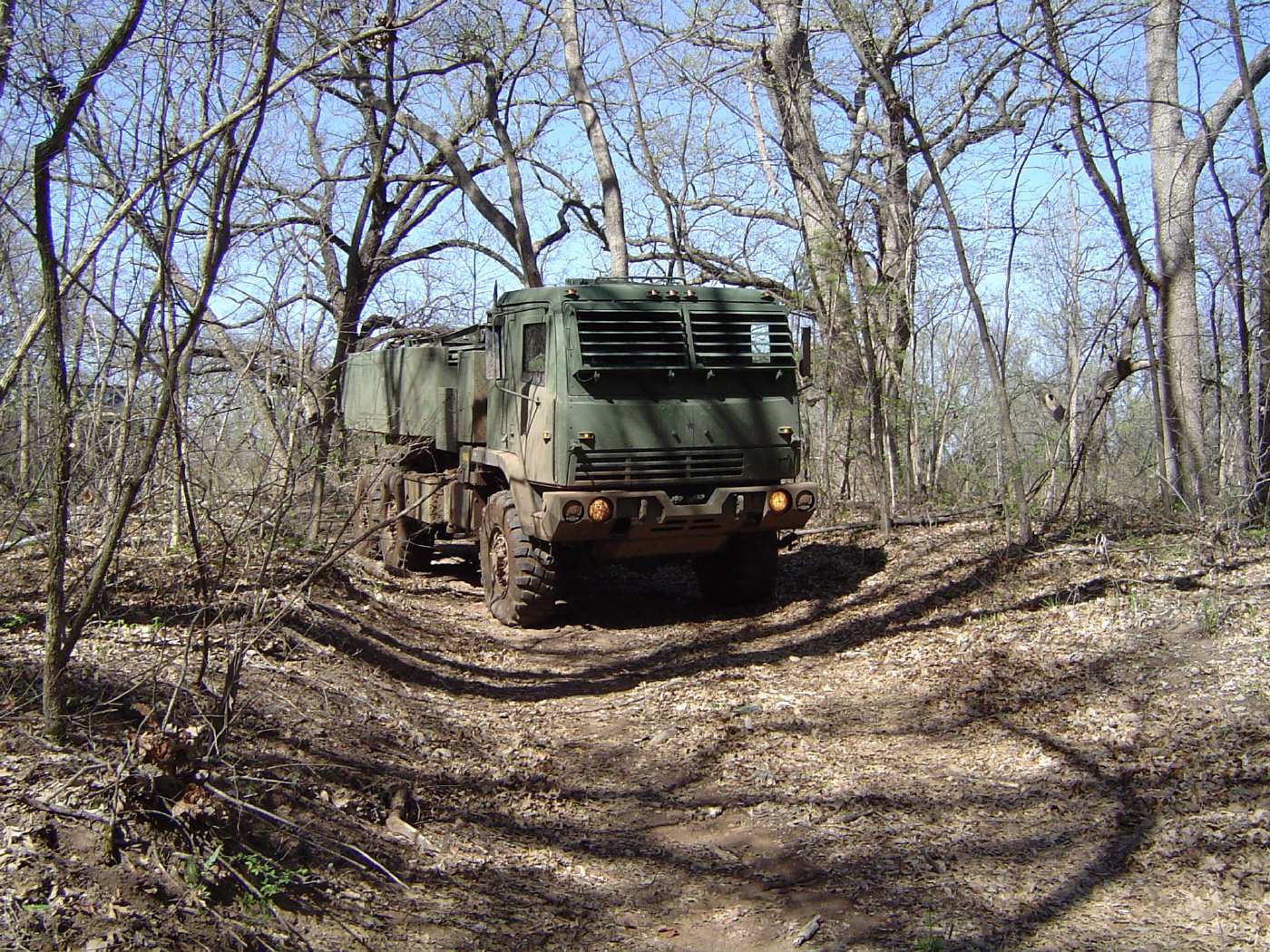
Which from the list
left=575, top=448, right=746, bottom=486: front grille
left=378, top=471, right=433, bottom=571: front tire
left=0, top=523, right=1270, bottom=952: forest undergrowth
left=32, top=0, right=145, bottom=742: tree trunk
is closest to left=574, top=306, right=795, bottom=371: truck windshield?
left=575, top=448, right=746, bottom=486: front grille

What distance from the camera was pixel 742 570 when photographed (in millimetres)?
9500

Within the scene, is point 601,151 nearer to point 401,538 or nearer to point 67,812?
point 401,538

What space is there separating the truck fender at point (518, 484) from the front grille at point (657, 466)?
60 centimetres

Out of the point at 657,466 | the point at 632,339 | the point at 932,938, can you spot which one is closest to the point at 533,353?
the point at 632,339

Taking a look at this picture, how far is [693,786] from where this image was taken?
5.69 m

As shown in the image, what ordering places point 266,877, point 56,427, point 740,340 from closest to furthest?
point 266,877
point 56,427
point 740,340

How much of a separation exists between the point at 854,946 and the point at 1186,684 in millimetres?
3254

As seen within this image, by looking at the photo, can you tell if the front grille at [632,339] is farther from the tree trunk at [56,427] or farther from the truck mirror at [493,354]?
the tree trunk at [56,427]

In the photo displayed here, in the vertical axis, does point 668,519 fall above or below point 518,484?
below

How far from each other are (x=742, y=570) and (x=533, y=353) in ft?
8.70

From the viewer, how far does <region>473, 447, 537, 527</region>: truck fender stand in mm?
8805

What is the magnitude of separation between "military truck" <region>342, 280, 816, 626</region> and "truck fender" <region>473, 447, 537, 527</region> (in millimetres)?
17

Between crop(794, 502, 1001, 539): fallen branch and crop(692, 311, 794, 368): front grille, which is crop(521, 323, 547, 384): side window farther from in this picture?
crop(794, 502, 1001, 539): fallen branch

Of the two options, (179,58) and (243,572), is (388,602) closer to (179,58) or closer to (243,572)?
(243,572)
